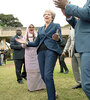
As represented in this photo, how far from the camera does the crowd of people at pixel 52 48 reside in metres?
2.06

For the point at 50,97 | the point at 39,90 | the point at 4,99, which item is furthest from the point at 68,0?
the point at 39,90

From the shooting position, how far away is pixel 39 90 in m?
4.58

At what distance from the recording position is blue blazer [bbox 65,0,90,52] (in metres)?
1.95

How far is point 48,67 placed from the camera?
130 inches

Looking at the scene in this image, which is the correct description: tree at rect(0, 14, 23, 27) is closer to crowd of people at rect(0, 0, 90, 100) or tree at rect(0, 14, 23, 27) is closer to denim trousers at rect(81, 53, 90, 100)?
crowd of people at rect(0, 0, 90, 100)

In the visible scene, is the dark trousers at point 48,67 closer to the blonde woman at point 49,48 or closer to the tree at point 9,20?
the blonde woman at point 49,48

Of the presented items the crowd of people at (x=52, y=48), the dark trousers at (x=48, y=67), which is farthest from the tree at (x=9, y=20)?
the dark trousers at (x=48, y=67)

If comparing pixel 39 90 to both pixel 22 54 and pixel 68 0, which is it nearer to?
pixel 22 54

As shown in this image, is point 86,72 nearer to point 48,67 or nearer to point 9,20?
point 48,67

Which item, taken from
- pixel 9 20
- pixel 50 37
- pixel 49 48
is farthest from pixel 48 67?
pixel 9 20

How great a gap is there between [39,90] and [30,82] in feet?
Result: 1.15

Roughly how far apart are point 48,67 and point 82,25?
1.41m

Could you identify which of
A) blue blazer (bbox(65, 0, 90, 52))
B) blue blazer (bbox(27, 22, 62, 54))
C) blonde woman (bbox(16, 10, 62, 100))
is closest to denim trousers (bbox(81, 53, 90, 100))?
blue blazer (bbox(65, 0, 90, 52))

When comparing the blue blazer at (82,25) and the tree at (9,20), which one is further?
the tree at (9,20)
